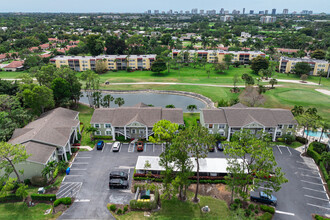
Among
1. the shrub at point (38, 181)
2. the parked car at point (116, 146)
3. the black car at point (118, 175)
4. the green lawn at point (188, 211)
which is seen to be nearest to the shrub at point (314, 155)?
the green lawn at point (188, 211)

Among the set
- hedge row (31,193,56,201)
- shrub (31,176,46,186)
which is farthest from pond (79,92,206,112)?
hedge row (31,193,56,201)

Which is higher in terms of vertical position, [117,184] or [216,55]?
[216,55]

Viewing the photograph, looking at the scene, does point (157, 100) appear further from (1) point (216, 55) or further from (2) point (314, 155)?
(1) point (216, 55)

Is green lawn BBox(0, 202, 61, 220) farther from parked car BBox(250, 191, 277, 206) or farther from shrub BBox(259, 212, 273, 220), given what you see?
parked car BBox(250, 191, 277, 206)

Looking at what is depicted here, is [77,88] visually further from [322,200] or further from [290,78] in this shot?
[290,78]

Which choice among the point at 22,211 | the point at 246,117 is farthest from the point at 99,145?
the point at 246,117

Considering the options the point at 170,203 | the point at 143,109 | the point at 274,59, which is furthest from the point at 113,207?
the point at 274,59
